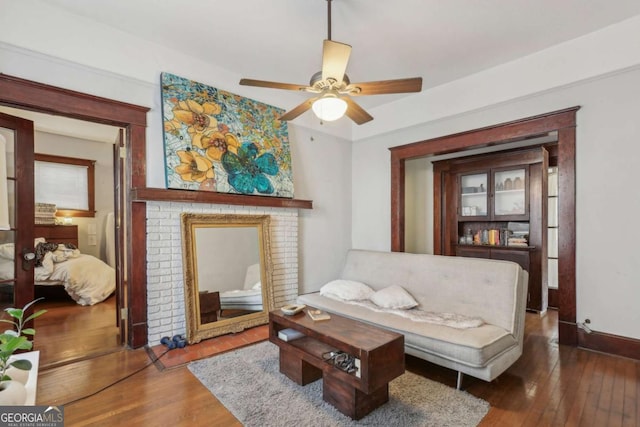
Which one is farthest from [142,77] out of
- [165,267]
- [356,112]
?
[356,112]

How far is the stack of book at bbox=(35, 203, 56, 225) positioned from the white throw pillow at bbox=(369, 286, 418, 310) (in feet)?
17.3

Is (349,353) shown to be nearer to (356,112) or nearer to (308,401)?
(308,401)

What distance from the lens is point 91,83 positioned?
2.67 m

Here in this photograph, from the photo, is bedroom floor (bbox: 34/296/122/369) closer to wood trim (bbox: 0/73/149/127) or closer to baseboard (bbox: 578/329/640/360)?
wood trim (bbox: 0/73/149/127)

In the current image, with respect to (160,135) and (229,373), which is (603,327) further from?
(160,135)

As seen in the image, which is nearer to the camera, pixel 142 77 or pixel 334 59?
pixel 334 59

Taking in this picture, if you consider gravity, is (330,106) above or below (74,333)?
above

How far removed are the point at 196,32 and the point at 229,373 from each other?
116 inches

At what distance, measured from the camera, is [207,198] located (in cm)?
312

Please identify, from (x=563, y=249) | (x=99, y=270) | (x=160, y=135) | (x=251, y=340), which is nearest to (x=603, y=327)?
(x=563, y=249)

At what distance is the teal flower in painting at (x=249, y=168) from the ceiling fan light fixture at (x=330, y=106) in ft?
4.71

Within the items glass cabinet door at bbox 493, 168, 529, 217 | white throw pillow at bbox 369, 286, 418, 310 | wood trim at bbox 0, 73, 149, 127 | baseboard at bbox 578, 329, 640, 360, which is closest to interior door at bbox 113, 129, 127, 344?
wood trim at bbox 0, 73, 149, 127

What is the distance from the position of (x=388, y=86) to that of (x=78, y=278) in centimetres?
477

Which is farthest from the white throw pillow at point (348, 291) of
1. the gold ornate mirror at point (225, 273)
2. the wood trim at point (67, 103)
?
the wood trim at point (67, 103)
